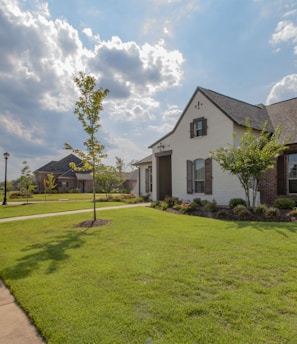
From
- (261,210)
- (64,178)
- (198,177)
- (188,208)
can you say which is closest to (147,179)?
(198,177)

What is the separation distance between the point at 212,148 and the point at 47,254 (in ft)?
35.7

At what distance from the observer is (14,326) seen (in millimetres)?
2707

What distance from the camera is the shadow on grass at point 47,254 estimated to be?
4.30m

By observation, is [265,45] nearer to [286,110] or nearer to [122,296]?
[286,110]

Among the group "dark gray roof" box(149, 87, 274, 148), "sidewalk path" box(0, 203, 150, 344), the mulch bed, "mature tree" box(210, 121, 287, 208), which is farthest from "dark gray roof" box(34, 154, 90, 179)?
"sidewalk path" box(0, 203, 150, 344)

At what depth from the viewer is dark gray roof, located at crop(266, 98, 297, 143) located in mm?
12808

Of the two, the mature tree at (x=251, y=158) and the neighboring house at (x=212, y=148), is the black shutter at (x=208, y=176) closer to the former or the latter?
the neighboring house at (x=212, y=148)

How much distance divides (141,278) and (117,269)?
0.59 meters

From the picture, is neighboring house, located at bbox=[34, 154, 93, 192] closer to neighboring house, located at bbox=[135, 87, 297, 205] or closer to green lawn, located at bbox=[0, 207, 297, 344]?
neighboring house, located at bbox=[135, 87, 297, 205]

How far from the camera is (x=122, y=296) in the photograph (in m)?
3.20

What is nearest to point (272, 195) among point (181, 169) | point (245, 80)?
point (181, 169)

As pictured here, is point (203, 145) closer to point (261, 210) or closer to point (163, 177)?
point (163, 177)

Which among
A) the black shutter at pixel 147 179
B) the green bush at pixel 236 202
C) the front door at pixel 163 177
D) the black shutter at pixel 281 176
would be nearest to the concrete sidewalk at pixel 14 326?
the green bush at pixel 236 202

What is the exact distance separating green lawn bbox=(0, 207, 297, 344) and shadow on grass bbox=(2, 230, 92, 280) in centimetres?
2
